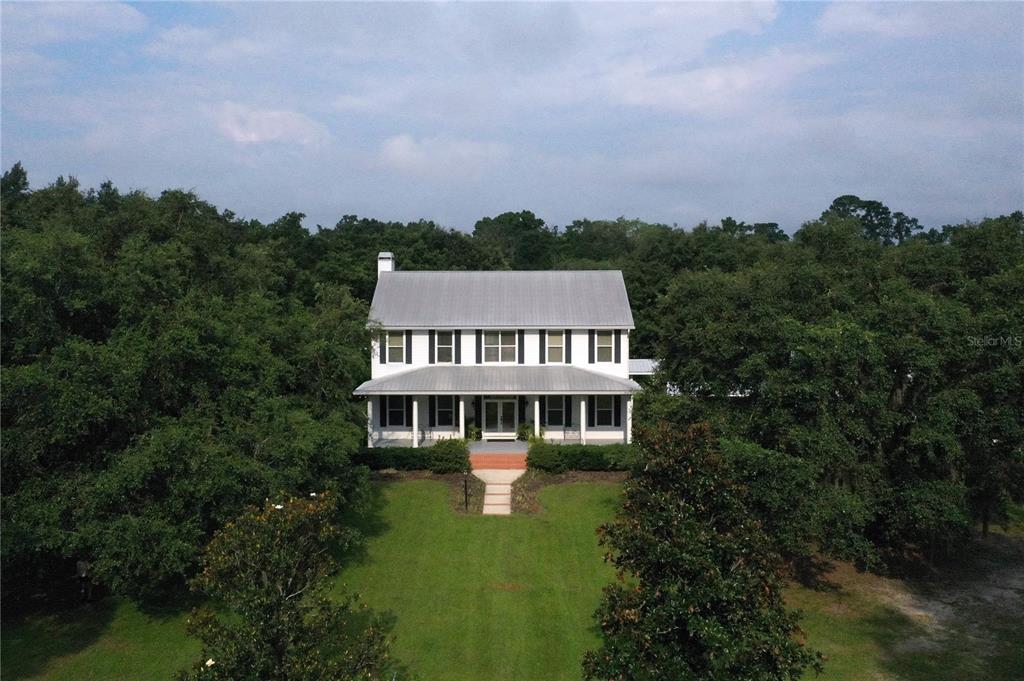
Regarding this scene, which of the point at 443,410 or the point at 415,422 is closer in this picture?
the point at 415,422

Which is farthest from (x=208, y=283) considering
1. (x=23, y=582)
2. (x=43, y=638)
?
(x=43, y=638)

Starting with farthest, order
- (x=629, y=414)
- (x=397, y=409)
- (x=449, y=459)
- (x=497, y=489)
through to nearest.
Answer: (x=397, y=409)
(x=629, y=414)
(x=449, y=459)
(x=497, y=489)

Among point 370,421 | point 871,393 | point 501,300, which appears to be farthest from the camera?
point 501,300

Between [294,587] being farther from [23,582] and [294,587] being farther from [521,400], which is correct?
[521,400]

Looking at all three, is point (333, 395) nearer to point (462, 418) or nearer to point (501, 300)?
point (462, 418)

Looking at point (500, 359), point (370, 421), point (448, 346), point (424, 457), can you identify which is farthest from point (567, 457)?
point (370, 421)

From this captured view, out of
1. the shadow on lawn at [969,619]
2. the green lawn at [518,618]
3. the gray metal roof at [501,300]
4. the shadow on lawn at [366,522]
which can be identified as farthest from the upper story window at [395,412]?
the shadow on lawn at [969,619]

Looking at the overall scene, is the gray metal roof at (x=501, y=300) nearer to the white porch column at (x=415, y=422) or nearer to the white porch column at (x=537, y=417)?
the white porch column at (x=537, y=417)
